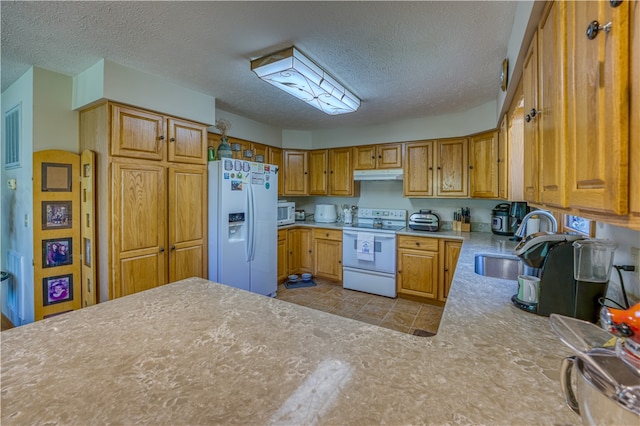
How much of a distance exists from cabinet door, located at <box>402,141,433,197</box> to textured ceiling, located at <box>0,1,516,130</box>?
3.23ft

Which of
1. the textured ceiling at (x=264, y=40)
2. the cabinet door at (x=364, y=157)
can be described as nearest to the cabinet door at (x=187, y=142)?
the textured ceiling at (x=264, y=40)

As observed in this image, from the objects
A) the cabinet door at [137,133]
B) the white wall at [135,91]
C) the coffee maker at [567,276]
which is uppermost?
the white wall at [135,91]

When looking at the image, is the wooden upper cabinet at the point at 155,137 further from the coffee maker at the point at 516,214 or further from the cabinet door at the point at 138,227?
the coffee maker at the point at 516,214

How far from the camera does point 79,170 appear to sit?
242 centimetres

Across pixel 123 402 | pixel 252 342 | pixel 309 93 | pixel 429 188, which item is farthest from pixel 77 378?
pixel 429 188

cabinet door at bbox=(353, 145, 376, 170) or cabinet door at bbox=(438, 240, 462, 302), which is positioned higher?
cabinet door at bbox=(353, 145, 376, 170)

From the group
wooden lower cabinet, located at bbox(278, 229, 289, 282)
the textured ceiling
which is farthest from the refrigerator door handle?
the textured ceiling

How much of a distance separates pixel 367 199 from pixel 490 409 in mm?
3891

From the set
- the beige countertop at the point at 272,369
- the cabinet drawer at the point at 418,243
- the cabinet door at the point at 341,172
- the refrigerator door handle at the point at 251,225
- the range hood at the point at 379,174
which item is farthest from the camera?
the cabinet door at the point at 341,172

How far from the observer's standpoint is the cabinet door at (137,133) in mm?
2236

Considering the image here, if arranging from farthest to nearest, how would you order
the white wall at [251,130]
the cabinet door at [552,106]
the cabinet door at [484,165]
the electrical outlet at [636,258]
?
the white wall at [251,130] < the cabinet door at [484,165] < the electrical outlet at [636,258] < the cabinet door at [552,106]

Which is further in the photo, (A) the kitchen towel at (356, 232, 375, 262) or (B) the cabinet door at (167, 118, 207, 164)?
(A) the kitchen towel at (356, 232, 375, 262)

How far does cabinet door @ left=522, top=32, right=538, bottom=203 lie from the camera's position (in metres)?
1.16

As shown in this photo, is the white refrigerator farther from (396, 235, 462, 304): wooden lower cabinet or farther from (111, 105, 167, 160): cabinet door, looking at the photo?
(396, 235, 462, 304): wooden lower cabinet
